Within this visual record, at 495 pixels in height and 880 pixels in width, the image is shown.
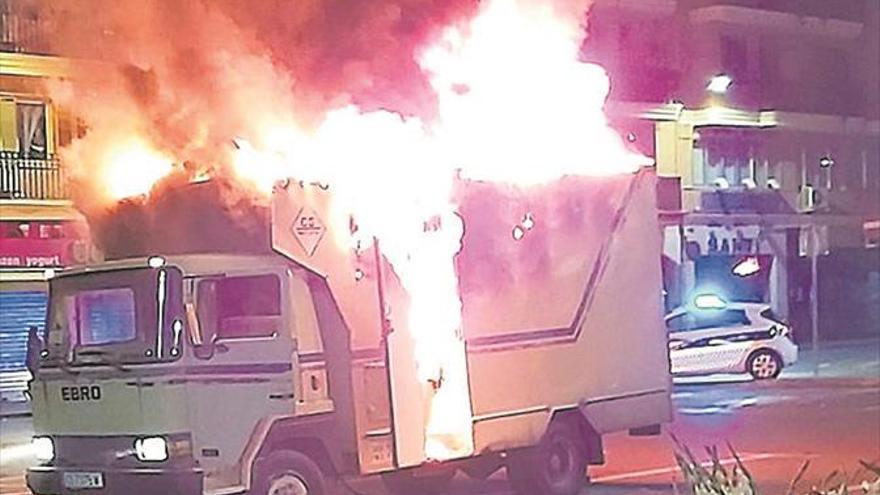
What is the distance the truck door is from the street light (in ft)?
5.70

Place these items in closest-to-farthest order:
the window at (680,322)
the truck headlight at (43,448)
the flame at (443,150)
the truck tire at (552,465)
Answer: the truck headlight at (43,448), the flame at (443,150), the truck tire at (552,465), the window at (680,322)

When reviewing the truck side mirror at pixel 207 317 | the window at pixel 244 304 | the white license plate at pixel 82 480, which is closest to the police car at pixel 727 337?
the window at pixel 244 304

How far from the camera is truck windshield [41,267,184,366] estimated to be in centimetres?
362

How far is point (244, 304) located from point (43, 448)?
0.55m

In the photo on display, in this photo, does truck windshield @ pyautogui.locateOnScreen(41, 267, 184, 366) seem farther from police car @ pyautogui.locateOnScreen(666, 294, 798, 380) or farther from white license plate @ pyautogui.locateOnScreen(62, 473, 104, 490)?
police car @ pyautogui.locateOnScreen(666, 294, 798, 380)

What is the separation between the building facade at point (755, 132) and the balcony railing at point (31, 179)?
5.16 feet

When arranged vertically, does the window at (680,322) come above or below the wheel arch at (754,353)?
above

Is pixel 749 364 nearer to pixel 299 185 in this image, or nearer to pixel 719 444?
pixel 719 444

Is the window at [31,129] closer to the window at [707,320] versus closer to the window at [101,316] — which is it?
the window at [101,316]

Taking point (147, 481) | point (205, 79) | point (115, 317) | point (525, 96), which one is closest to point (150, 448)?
point (147, 481)

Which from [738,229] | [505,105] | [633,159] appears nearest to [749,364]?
[738,229]

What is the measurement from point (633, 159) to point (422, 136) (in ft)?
2.22

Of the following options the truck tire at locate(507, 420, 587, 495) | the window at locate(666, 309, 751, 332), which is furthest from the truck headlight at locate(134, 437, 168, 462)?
the window at locate(666, 309, 751, 332)

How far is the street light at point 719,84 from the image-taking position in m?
4.95
